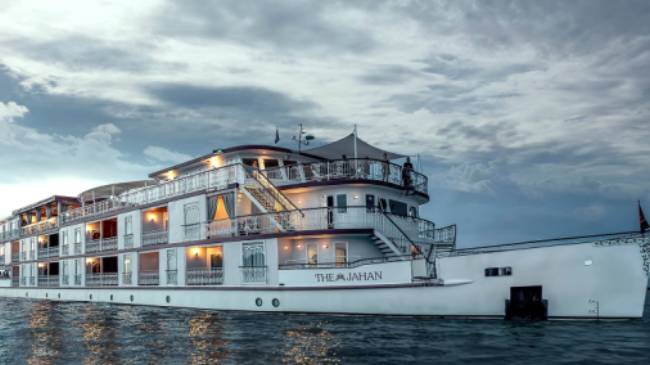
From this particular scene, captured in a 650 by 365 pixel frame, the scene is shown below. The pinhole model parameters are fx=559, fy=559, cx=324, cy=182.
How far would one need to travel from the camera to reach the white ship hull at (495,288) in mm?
17078

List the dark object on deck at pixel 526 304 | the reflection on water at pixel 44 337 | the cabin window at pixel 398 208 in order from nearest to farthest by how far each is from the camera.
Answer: the reflection on water at pixel 44 337, the dark object on deck at pixel 526 304, the cabin window at pixel 398 208

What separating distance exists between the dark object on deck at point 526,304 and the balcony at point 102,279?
2349 cm

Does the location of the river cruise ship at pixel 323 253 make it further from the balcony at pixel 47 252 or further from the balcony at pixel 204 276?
the balcony at pixel 47 252

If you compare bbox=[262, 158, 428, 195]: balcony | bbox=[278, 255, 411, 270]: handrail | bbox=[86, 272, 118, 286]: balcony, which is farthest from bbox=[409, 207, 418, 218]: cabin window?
bbox=[86, 272, 118, 286]: balcony

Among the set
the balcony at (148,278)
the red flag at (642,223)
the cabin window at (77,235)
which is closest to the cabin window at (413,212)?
the red flag at (642,223)

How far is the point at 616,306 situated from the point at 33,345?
18.2 meters

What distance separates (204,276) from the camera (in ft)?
87.6

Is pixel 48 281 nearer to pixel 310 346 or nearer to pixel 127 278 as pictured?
pixel 127 278

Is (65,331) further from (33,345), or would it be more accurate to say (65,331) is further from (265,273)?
(265,273)

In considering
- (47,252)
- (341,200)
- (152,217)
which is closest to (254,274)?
(341,200)

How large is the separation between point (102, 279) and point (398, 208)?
63.8 ft

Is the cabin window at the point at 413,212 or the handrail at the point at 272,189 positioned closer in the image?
the handrail at the point at 272,189

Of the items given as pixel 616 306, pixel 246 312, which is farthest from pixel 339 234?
pixel 616 306

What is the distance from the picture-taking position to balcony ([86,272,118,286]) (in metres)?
33.2
